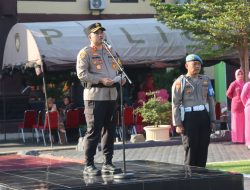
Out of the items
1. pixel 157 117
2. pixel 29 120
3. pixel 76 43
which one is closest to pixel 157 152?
pixel 157 117

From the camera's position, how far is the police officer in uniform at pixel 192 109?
35.2 feet

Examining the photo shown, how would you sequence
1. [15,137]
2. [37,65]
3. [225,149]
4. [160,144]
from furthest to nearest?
1. [15,137]
2. [37,65]
3. [160,144]
4. [225,149]

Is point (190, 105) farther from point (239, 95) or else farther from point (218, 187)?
point (239, 95)

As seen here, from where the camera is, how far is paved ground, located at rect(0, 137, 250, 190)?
16.0 m

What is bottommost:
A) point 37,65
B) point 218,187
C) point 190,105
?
point 218,187

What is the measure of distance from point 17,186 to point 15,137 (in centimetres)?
1541

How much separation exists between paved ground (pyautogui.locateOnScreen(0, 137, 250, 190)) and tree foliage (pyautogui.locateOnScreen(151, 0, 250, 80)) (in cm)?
297

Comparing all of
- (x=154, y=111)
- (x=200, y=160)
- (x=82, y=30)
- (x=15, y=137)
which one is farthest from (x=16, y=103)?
(x=200, y=160)

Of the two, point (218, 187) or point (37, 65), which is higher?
point (37, 65)

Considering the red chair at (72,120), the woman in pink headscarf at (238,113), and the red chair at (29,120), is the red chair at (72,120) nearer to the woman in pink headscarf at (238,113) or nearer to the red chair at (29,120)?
the red chair at (29,120)

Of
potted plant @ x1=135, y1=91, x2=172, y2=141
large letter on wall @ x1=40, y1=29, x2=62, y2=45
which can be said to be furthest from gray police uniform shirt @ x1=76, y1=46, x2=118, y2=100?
large letter on wall @ x1=40, y1=29, x2=62, y2=45

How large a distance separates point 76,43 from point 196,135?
1171cm

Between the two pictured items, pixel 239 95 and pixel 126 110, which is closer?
pixel 239 95

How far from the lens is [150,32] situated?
23.0 meters
